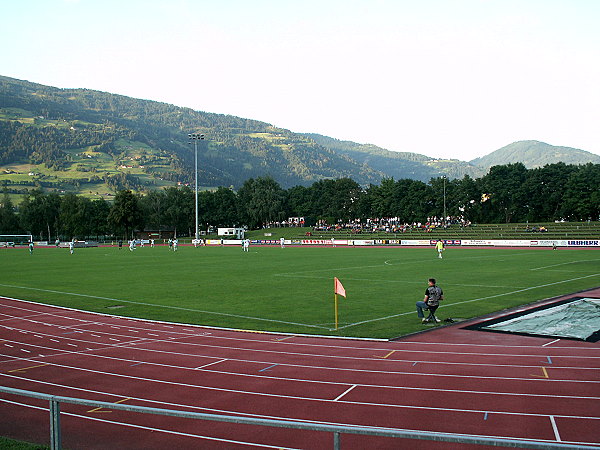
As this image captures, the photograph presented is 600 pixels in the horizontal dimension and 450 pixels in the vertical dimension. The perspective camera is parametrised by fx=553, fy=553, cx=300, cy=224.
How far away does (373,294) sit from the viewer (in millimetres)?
26297

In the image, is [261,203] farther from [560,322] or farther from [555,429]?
[555,429]

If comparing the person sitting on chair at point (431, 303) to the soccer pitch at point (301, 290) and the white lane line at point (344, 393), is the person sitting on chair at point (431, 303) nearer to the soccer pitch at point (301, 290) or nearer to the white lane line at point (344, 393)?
the soccer pitch at point (301, 290)

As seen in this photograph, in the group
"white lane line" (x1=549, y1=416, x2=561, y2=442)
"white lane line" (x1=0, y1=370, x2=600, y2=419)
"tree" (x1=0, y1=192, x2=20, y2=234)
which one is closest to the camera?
"white lane line" (x1=549, y1=416, x2=561, y2=442)

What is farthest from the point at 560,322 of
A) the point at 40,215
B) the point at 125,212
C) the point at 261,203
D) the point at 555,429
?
the point at 40,215

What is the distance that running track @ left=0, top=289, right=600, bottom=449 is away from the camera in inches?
347

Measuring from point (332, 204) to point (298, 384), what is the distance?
14368 cm

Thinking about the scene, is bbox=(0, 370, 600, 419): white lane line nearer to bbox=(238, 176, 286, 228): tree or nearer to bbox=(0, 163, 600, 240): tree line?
bbox=(0, 163, 600, 240): tree line

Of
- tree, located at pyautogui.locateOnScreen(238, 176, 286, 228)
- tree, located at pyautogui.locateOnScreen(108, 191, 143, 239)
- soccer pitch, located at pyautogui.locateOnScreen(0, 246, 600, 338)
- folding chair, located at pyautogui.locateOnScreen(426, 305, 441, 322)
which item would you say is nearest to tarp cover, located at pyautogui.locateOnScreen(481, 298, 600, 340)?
folding chair, located at pyautogui.locateOnScreen(426, 305, 441, 322)

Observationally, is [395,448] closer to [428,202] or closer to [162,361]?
[162,361]

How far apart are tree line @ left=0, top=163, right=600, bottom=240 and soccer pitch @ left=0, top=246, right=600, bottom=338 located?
77.6 meters

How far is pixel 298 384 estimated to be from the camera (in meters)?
11.4

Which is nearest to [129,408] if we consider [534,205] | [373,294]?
[373,294]

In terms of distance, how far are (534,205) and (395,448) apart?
120116 millimetres

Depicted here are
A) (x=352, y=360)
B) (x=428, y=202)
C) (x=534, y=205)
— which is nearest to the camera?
(x=352, y=360)
